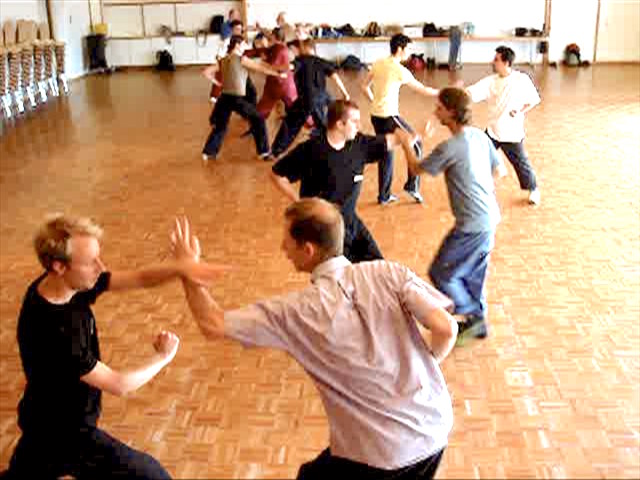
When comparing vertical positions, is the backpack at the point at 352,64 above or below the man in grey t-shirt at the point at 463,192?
below

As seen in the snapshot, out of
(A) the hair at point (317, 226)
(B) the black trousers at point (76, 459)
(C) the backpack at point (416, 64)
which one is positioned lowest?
(C) the backpack at point (416, 64)

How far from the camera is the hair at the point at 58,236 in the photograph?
250cm

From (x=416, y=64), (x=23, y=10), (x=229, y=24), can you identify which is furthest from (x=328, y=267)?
(x=416, y=64)

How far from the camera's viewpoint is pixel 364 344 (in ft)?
7.55

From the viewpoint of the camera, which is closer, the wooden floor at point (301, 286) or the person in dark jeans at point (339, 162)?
the wooden floor at point (301, 286)

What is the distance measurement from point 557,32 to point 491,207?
16.0 meters

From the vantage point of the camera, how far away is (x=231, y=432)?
379cm

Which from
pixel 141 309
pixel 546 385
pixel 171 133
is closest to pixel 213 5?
pixel 171 133

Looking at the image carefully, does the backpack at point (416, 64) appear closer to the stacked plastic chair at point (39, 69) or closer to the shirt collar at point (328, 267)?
the stacked plastic chair at point (39, 69)

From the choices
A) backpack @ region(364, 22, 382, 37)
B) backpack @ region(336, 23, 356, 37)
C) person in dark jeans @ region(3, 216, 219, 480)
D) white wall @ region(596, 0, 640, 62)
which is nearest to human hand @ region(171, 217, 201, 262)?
person in dark jeans @ region(3, 216, 219, 480)

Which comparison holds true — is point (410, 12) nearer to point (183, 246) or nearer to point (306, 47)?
point (306, 47)

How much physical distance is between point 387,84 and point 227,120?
2634 mm

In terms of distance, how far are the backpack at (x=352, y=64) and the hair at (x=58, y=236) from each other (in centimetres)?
1659

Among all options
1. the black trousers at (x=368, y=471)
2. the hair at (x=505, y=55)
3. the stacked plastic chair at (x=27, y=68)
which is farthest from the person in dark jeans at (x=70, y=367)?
the stacked plastic chair at (x=27, y=68)
